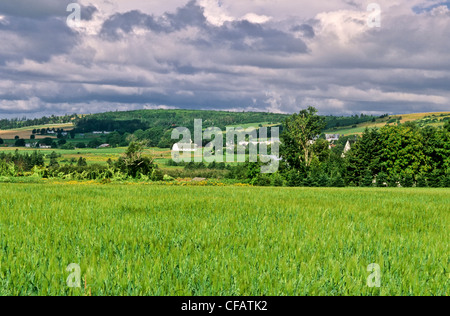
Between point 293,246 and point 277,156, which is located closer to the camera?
point 293,246

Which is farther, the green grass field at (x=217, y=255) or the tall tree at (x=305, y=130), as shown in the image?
the tall tree at (x=305, y=130)

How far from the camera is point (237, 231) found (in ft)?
22.4

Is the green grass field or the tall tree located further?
the tall tree

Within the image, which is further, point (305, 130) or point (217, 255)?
point (305, 130)

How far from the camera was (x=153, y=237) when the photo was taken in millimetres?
5992

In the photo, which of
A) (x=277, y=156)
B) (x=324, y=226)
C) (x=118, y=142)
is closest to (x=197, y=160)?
(x=277, y=156)

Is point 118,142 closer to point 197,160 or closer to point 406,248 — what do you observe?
point 197,160

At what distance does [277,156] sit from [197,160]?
35.1 metres

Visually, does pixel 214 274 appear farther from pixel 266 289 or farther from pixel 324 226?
pixel 324 226

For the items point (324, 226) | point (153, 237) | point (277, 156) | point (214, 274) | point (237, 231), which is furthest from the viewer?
point (277, 156)
